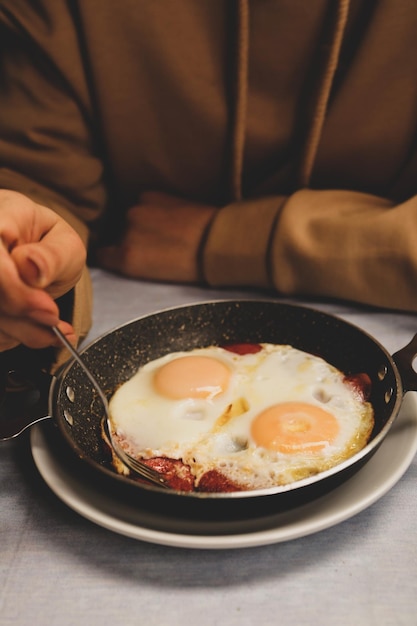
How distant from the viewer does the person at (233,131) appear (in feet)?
3.53

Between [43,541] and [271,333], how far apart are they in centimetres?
47

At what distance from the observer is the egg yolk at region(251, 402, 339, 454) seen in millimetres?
706

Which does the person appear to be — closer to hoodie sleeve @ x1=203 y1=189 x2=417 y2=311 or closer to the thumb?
hoodie sleeve @ x1=203 y1=189 x2=417 y2=311

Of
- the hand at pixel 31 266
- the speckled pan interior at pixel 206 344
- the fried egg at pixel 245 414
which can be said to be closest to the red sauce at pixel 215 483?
the fried egg at pixel 245 414

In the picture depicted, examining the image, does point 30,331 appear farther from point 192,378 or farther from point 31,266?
point 192,378

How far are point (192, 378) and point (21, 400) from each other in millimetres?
254

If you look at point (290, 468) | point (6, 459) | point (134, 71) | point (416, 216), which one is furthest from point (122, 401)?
point (134, 71)

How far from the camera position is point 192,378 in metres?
0.83

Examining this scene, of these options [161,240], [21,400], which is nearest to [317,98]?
[161,240]

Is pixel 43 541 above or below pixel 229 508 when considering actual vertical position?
below

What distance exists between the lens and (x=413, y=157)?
117 cm

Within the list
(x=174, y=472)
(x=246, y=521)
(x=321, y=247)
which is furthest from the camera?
(x=321, y=247)

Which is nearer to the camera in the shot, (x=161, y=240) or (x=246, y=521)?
(x=246, y=521)

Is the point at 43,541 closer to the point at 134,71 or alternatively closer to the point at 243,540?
the point at 243,540
